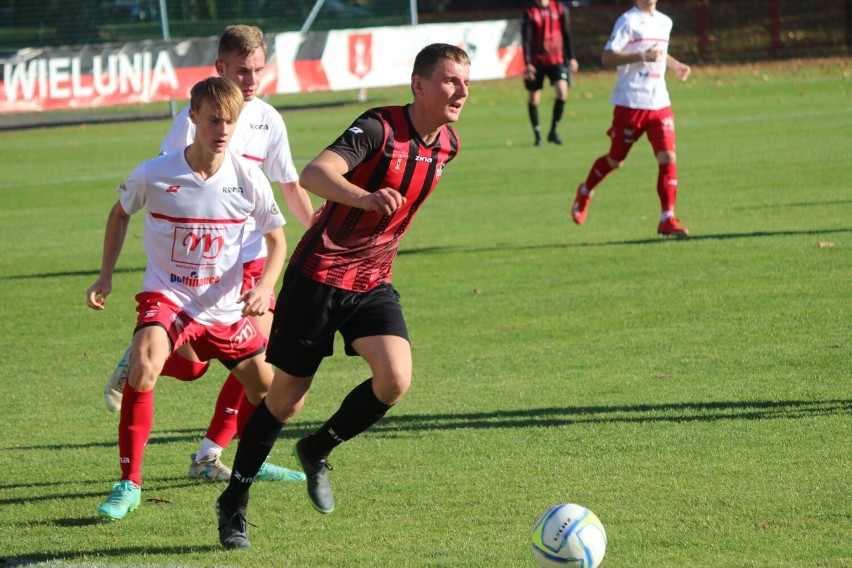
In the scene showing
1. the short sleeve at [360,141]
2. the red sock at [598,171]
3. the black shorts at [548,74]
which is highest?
the short sleeve at [360,141]

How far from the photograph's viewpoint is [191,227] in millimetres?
5461

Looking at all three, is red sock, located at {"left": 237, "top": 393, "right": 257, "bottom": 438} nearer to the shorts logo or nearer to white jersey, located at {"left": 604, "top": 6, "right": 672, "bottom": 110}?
the shorts logo

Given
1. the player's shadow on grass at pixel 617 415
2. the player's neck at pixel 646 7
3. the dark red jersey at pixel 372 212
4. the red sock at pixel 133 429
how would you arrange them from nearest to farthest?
the dark red jersey at pixel 372 212
the red sock at pixel 133 429
the player's shadow on grass at pixel 617 415
the player's neck at pixel 646 7

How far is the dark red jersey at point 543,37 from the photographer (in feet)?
70.4

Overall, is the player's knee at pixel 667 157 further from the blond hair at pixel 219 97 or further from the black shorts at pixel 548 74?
the black shorts at pixel 548 74

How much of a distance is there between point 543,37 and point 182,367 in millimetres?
16599

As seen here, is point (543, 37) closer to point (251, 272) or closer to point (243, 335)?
point (251, 272)

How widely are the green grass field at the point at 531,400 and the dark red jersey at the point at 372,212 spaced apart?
1011 millimetres

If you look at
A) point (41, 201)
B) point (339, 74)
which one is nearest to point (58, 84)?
point (339, 74)

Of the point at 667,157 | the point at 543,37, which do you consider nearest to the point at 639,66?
the point at 667,157

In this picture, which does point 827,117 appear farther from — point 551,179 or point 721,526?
point 721,526

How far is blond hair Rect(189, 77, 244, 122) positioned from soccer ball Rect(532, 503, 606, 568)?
6.76ft

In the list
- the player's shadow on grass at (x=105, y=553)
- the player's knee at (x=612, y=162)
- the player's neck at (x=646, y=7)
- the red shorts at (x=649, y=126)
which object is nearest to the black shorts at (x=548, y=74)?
the player's neck at (x=646, y=7)

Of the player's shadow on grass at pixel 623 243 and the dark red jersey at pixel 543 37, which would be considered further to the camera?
the dark red jersey at pixel 543 37
